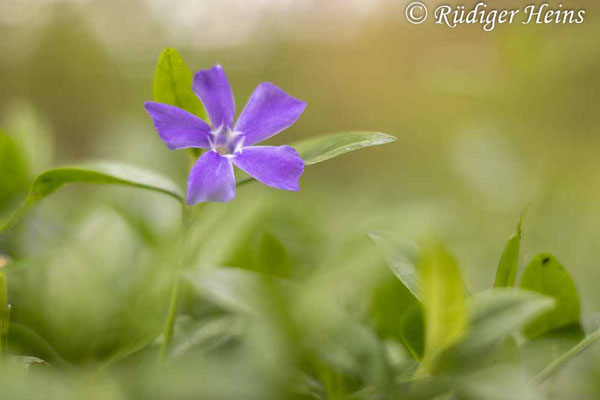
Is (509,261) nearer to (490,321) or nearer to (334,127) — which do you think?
(490,321)

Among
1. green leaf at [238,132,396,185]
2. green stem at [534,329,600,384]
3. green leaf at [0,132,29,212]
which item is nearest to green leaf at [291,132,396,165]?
green leaf at [238,132,396,185]

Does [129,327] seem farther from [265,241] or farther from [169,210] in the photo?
[169,210]

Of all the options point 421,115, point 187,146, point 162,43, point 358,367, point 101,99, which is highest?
point 162,43

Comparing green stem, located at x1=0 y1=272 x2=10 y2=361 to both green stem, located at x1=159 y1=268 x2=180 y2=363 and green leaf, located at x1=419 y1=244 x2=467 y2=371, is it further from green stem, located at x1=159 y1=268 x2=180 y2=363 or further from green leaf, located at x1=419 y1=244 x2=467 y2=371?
green leaf, located at x1=419 y1=244 x2=467 y2=371

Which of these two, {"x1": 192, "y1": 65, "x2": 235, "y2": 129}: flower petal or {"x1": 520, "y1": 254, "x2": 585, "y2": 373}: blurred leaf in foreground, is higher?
{"x1": 192, "y1": 65, "x2": 235, "y2": 129}: flower petal

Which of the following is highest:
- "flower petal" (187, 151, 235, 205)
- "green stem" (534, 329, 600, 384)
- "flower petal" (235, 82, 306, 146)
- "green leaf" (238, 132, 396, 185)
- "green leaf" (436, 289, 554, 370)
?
"flower petal" (235, 82, 306, 146)

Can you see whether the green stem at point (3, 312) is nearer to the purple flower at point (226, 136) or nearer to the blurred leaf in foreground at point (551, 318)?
the purple flower at point (226, 136)

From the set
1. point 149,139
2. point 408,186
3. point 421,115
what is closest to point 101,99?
point 421,115
